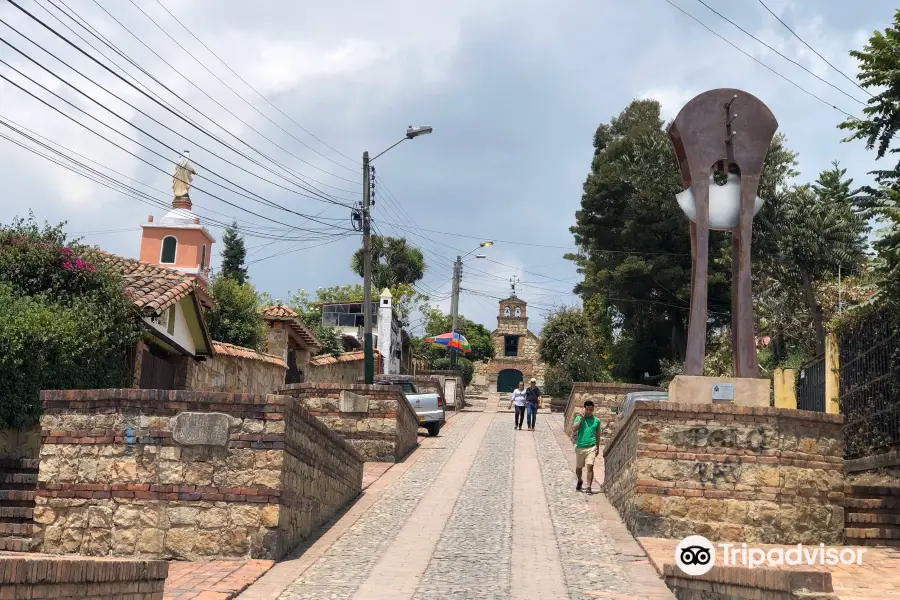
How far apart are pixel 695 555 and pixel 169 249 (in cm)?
3585

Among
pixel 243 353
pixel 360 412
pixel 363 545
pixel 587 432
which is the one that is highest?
pixel 243 353

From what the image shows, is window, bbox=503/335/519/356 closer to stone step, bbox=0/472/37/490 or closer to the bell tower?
the bell tower

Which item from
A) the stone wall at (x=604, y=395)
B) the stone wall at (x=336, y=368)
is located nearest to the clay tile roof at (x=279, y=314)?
the stone wall at (x=336, y=368)

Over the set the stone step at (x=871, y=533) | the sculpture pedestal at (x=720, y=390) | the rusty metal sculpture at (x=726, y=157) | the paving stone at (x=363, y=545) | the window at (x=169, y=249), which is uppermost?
the window at (x=169, y=249)

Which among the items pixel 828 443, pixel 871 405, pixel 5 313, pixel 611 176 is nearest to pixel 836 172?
pixel 871 405

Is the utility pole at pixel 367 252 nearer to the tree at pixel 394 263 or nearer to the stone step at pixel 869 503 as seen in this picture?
the stone step at pixel 869 503

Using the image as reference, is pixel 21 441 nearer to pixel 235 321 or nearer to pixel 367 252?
pixel 367 252

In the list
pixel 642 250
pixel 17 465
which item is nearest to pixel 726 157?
pixel 17 465

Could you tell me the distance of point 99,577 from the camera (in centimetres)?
609

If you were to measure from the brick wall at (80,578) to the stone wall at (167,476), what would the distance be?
253cm

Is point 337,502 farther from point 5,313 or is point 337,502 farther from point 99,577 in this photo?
point 99,577

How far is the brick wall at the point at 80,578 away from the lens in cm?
505

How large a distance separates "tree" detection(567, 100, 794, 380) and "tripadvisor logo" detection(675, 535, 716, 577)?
82.0 ft

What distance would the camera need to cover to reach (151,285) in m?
18.4
